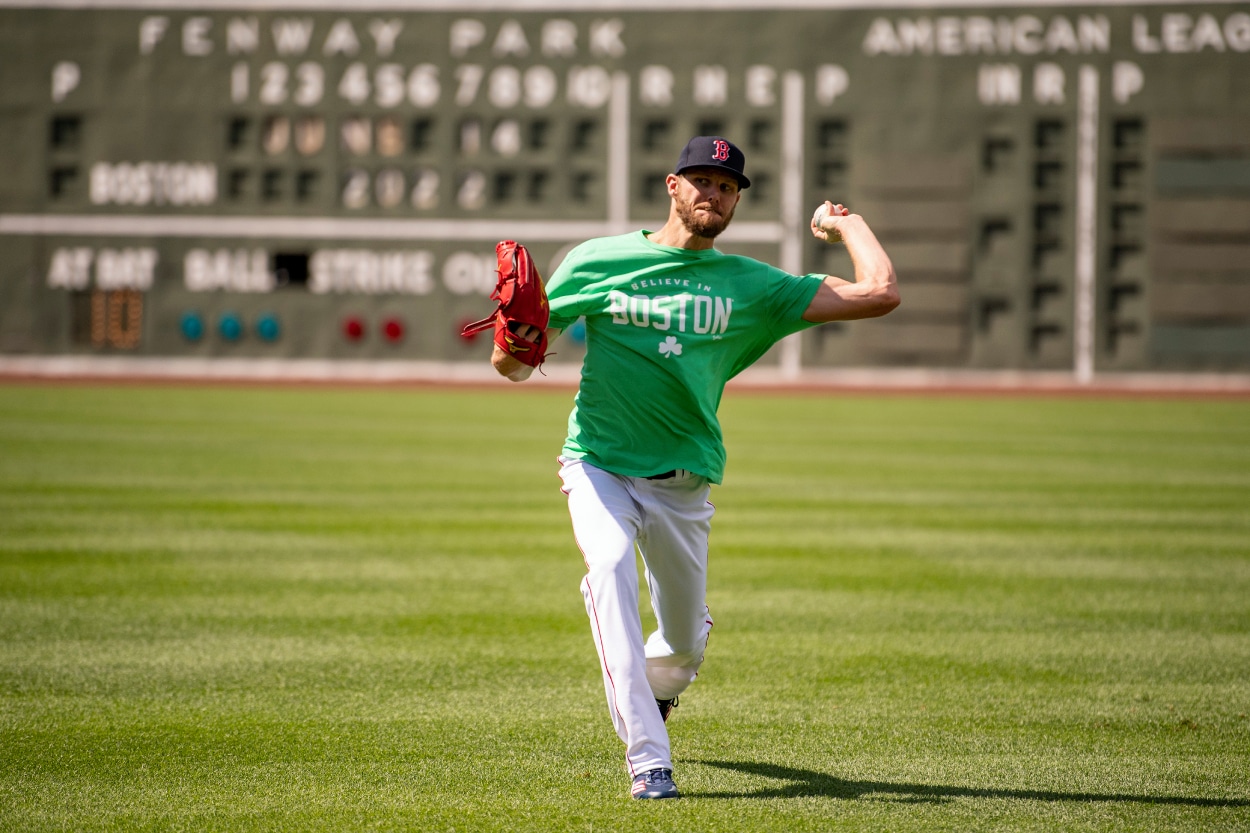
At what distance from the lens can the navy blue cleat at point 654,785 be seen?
166 inches

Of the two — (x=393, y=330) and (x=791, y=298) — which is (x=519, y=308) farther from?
(x=393, y=330)

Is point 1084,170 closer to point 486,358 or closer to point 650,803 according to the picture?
point 486,358

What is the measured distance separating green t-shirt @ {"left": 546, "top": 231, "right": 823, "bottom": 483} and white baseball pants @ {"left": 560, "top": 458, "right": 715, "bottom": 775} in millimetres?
88

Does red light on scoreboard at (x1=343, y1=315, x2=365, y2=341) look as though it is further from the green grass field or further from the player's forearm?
the player's forearm

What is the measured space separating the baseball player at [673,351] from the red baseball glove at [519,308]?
1.0 inches

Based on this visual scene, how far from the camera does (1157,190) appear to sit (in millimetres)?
25984

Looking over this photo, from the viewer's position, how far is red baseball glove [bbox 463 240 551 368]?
15.2 feet

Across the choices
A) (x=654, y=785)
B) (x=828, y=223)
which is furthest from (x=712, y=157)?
(x=654, y=785)

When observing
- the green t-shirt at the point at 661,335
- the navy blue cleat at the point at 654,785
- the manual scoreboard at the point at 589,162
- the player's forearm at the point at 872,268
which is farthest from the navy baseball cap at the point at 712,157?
the manual scoreboard at the point at 589,162

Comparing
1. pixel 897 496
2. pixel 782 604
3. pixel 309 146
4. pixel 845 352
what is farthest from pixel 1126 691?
pixel 309 146

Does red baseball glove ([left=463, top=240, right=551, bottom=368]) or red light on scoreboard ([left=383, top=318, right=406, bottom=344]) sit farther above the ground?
red light on scoreboard ([left=383, top=318, right=406, bottom=344])

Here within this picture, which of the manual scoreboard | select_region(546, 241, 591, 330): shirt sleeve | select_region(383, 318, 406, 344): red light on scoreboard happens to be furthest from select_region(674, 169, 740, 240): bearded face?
select_region(383, 318, 406, 344): red light on scoreboard

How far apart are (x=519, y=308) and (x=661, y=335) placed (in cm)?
48

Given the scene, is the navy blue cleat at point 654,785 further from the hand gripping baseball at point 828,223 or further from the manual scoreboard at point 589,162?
the manual scoreboard at point 589,162
